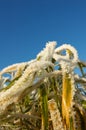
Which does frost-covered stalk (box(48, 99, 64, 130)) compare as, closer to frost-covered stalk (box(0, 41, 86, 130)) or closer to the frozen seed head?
frost-covered stalk (box(0, 41, 86, 130))

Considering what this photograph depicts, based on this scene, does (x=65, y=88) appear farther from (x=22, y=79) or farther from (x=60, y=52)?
(x=60, y=52)

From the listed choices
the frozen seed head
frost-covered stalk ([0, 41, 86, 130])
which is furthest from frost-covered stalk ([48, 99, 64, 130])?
the frozen seed head

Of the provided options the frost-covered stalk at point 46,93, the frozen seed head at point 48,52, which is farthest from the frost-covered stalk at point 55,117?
the frozen seed head at point 48,52

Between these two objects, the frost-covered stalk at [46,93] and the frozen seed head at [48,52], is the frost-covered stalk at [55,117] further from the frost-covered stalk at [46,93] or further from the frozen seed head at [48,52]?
the frozen seed head at [48,52]

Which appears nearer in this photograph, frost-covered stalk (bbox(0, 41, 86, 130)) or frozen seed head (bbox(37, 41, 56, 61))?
frost-covered stalk (bbox(0, 41, 86, 130))

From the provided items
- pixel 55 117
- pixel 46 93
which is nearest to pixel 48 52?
pixel 46 93

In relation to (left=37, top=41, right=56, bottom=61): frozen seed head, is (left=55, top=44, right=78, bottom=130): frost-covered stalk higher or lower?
lower

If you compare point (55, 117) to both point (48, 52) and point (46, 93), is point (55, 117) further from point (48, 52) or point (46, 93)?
point (48, 52)

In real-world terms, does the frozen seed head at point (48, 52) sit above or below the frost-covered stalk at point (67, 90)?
above

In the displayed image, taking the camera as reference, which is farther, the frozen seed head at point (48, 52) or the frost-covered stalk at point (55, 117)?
the frozen seed head at point (48, 52)

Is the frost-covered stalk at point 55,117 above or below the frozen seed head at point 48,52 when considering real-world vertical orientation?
below

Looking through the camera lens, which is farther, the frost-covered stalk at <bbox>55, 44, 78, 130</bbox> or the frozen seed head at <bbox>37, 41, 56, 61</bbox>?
the frozen seed head at <bbox>37, 41, 56, 61</bbox>
